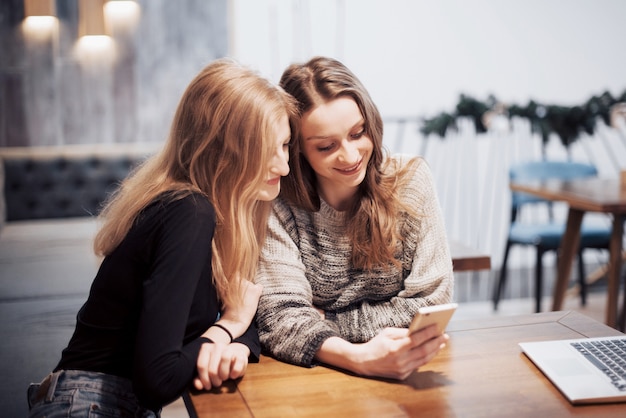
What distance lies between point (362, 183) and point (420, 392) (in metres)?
0.61

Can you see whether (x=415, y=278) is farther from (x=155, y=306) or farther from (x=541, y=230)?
(x=541, y=230)

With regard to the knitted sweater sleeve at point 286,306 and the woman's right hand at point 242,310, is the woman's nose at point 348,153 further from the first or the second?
the woman's right hand at point 242,310

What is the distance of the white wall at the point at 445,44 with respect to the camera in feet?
16.1

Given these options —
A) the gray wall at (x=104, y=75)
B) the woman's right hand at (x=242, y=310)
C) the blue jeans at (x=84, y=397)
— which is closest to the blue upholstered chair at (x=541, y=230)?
the gray wall at (x=104, y=75)

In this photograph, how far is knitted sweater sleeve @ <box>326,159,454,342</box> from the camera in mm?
1615

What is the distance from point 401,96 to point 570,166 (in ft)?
4.18

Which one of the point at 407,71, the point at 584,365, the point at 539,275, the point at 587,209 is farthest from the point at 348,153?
the point at 407,71

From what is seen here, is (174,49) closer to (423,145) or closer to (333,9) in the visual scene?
(333,9)

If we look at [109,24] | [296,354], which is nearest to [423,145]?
[109,24]

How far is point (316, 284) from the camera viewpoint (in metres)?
1.70

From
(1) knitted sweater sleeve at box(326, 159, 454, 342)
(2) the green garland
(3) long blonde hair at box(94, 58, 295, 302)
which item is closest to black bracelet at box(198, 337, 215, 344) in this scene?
(3) long blonde hair at box(94, 58, 295, 302)

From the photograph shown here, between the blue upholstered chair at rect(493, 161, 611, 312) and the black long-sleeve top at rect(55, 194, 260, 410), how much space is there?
9.87 ft

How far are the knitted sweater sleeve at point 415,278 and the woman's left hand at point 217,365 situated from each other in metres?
0.36

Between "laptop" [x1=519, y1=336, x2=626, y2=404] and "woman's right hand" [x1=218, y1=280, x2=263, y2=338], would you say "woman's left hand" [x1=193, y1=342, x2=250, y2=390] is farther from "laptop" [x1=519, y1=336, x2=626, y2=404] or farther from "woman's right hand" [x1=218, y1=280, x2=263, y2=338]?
"laptop" [x1=519, y1=336, x2=626, y2=404]
